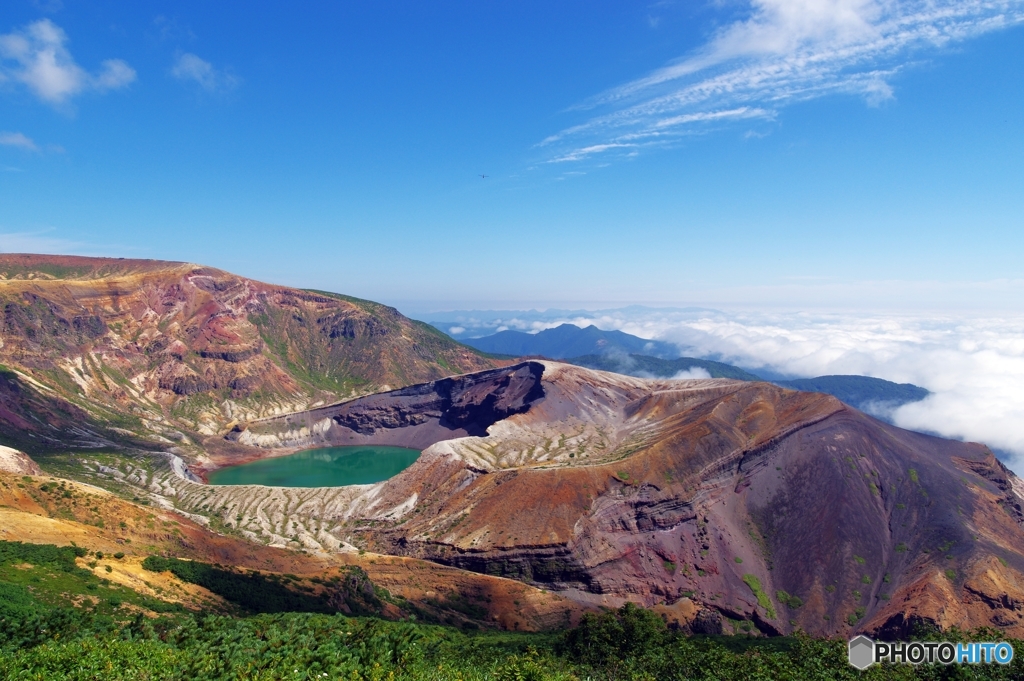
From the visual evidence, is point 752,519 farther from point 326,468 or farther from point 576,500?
point 326,468

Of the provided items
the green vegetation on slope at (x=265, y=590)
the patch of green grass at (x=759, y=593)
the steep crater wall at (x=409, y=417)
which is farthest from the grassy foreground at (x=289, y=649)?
the steep crater wall at (x=409, y=417)

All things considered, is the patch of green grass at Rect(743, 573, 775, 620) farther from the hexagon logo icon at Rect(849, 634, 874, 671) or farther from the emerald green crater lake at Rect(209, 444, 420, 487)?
the emerald green crater lake at Rect(209, 444, 420, 487)

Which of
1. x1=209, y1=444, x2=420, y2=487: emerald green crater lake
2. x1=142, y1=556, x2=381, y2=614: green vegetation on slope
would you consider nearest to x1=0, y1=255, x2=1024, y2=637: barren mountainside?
x1=142, y1=556, x2=381, y2=614: green vegetation on slope

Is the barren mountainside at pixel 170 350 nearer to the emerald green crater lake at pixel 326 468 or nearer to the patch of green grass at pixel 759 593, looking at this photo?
the emerald green crater lake at pixel 326 468

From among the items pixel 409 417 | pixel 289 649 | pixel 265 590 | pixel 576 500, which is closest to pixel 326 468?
pixel 409 417

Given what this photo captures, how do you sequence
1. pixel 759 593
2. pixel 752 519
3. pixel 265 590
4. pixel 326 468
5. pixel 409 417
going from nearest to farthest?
1. pixel 265 590
2. pixel 759 593
3. pixel 752 519
4. pixel 326 468
5. pixel 409 417

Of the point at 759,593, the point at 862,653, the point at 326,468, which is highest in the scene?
the point at 862,653

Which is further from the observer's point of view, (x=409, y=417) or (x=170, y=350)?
(x=170, y=350)
